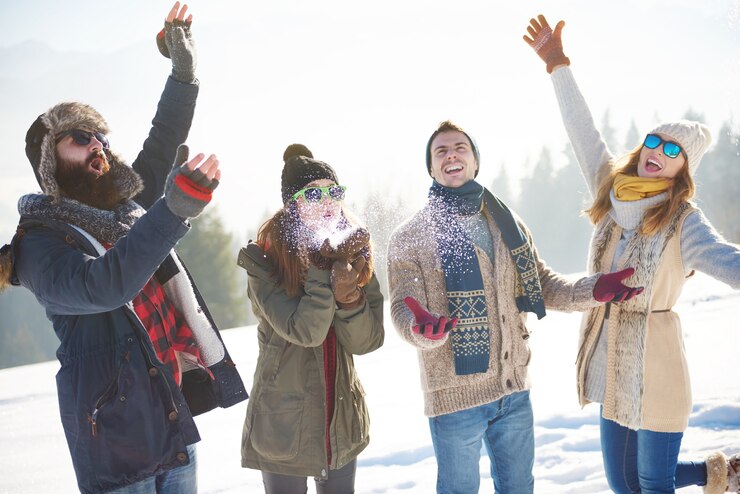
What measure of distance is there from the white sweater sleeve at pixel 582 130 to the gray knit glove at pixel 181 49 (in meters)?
2.07

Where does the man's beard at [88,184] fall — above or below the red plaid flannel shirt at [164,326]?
above

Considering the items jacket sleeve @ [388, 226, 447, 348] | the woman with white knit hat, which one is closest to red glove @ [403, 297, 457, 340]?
jacket sleeve @ [388, 226, 447, 348]

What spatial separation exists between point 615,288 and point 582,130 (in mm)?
1041

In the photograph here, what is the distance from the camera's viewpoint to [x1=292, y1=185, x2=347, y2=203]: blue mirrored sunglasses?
2609 millimetres

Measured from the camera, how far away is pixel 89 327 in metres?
2.09

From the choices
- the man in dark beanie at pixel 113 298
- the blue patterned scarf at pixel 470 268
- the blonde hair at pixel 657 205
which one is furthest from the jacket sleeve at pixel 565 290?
the man in dark beanie at pixel 113 298

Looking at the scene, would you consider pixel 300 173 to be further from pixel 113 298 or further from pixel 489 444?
pixel 489 444

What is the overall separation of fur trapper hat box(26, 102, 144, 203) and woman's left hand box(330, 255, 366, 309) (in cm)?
89

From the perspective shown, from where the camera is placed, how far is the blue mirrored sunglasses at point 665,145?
9.67 ft

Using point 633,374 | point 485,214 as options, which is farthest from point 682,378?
point 485,214

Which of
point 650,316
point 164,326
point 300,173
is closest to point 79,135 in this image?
point 164,326

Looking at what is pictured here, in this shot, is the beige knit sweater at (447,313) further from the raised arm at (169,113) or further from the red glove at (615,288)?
the raised arm at (169,113)

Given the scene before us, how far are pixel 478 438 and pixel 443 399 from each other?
0.86ft

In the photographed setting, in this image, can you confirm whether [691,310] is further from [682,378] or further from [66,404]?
[66,404]
